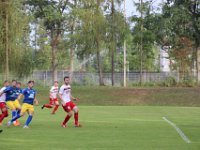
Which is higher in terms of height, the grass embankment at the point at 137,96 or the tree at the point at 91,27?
the tree at the point at 91,27

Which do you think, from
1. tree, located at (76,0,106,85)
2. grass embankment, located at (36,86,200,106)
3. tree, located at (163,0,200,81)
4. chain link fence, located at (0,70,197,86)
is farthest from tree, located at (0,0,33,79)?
tree, located at (163,0,200,81)

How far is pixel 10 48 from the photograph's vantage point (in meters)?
48.5

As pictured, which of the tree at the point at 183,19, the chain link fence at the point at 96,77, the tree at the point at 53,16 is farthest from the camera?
the chain link fence at the point at 96,77

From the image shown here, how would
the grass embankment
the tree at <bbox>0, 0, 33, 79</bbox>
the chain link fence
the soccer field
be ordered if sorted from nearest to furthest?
1. the soccer field
2. the grass embankment
3. the tree at <bbox>0, 0, 33, 79</bbox>
4. the chain link fence

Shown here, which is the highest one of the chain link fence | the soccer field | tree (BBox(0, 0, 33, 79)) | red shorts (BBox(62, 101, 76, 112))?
tree (BBox(0, 0, 33, 79))

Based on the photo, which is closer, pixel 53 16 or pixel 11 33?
pixel 11 33

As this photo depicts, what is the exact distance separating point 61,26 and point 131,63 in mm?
21833

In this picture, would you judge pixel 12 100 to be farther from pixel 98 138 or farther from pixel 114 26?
pixel 114 26

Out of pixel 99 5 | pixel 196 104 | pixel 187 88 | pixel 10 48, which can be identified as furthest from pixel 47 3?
pixel 196 104

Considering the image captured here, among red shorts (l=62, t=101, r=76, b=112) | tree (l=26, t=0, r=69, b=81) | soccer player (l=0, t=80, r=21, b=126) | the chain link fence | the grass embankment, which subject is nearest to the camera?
red shorts (l=62, t=101, r=76, b=112)

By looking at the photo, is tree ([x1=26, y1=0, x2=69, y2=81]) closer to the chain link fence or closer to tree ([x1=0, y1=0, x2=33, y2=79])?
the chain link fence

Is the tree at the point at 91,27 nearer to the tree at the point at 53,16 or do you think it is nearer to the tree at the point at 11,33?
the tree at the point at 53,16

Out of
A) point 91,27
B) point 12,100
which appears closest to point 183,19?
point 91,27

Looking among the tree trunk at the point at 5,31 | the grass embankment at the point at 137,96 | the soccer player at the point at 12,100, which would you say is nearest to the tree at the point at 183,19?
the grass embankment at the point at 137,96
